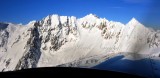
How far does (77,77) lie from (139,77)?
729 millimetres

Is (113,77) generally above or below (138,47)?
below

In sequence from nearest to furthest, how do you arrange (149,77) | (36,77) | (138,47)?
(36,77)
(149,77)
(138,47)

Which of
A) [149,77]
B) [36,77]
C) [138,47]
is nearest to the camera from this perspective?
[36,77]

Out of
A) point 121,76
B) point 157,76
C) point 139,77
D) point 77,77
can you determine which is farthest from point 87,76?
point 157,76

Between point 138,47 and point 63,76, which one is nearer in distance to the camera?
point 63,76

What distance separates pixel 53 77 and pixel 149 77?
1.18m

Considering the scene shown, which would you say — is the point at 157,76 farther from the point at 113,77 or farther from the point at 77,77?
the point at 77,77

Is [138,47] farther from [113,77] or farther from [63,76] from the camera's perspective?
[63,76]

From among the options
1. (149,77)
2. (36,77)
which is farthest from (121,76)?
(36,77)

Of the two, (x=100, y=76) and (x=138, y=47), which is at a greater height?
(x=138, y=47)

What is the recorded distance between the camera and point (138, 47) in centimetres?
482

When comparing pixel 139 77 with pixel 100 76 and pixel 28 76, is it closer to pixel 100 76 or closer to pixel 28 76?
pixel 100 76

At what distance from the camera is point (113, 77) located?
128 inches

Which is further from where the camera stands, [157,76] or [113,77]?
[157,76]
